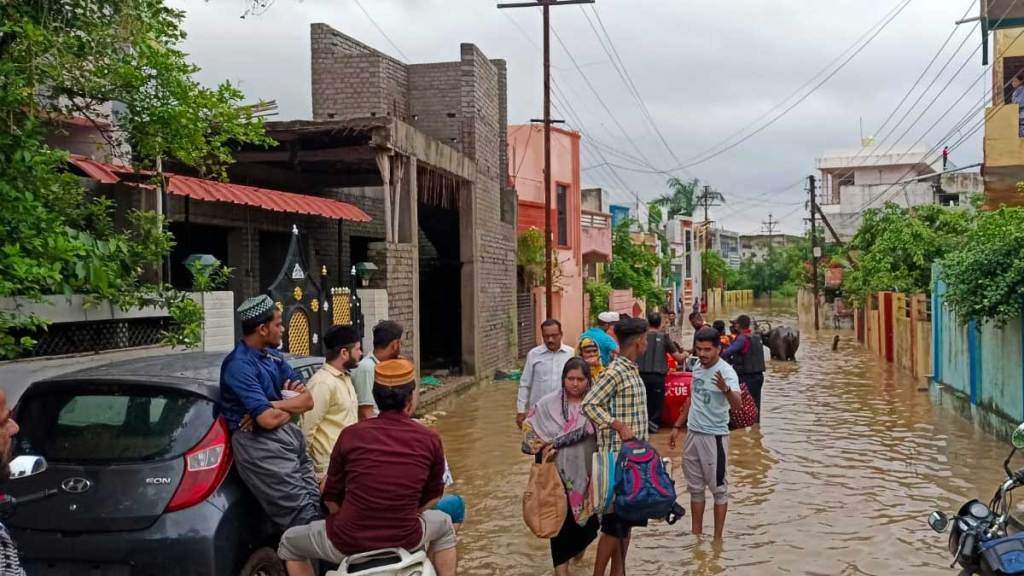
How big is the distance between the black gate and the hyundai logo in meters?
5.23

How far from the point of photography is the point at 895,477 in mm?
9648

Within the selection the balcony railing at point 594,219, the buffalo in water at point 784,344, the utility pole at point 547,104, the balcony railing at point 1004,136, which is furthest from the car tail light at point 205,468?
the balcony railing at point 594,219

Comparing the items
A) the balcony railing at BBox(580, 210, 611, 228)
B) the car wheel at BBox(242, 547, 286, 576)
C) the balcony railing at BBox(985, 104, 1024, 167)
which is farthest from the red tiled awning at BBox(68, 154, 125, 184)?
the balcony railing at BBox(580, 210, 611, 228)

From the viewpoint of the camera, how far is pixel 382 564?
369 centimetres

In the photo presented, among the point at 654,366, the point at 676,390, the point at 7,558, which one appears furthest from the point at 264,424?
the point at 676,390

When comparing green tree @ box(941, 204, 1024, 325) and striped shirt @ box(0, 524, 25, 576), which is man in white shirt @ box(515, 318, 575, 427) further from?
green tree @ box(941, 204, 1024, 325)

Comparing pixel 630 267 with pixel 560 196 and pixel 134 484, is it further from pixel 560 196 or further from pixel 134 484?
pixel 134 484

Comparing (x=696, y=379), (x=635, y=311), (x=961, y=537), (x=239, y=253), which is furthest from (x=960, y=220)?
(x=961, y=537)

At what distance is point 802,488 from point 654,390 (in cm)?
200

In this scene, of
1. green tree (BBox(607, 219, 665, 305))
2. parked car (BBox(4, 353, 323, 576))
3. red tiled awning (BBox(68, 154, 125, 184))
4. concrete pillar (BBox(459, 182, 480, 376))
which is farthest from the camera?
green tree (BBox(607, 219, 665, 305))

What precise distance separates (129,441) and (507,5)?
61.1 ft

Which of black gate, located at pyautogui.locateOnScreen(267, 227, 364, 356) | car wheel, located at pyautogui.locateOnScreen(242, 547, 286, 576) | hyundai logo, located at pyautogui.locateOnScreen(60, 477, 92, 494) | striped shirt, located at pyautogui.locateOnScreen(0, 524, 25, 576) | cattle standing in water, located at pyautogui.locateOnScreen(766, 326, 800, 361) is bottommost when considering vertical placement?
cattle standing in water, located at pyautogui.locateOnScreen(766, 326, 800, 361)

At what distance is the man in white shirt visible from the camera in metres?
7.37

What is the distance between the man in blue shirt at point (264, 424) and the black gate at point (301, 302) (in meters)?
5.02
